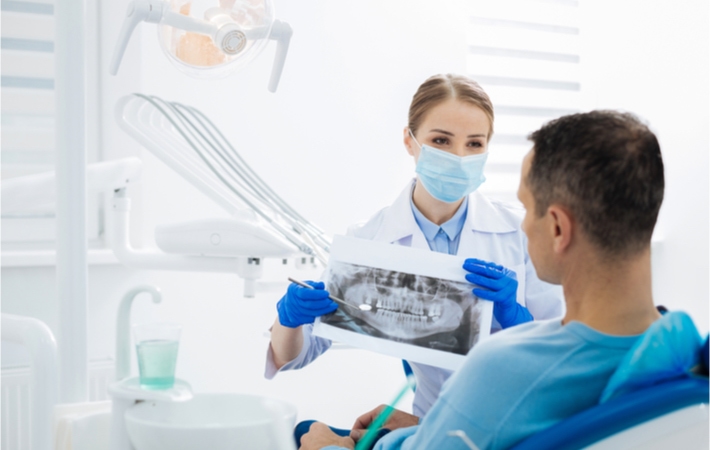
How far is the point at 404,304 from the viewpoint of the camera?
4.38ft

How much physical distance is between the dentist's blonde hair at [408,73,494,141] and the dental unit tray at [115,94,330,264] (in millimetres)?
417

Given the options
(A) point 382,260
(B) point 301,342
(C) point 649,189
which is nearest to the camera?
(C) point 649,189

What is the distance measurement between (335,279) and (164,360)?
1.24 feet

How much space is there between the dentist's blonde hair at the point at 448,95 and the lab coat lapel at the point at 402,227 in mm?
197

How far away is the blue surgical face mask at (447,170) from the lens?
162 cm

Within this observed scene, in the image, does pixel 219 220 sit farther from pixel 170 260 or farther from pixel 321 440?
pixel 321 440

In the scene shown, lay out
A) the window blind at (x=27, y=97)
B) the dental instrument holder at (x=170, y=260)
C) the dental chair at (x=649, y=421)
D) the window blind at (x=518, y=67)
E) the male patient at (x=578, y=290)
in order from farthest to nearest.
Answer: the window blind at (x=518, y=67) < the window blind at (x=27, y=97) < the dental instrument holder at (x=170, y=260) < the male patient at (x=578, y=290) < the dental chair at (x=649, y=421)

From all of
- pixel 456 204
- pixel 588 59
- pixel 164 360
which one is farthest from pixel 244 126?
pixel 588 59

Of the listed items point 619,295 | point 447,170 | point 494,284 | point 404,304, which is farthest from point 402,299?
point 619,295

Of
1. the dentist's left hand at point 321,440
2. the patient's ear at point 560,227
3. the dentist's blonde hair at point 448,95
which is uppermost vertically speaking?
the dentist's blonde hair at point 448,95

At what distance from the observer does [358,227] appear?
1762mm

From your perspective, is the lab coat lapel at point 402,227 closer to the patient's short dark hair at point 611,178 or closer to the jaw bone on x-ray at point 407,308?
the jaw bone on x-ray at point 407,308

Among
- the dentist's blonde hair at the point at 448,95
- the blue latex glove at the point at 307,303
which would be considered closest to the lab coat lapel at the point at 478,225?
the dentist's blonde hair at the point at 448,95

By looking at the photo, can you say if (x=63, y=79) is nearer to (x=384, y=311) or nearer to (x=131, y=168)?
(x=131, y=168)
